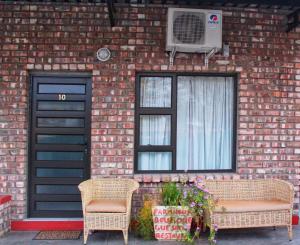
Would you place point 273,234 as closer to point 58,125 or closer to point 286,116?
point 286,116

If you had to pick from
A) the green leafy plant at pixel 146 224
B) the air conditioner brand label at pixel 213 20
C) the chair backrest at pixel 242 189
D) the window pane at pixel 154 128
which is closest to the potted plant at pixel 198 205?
the chair backrest at pixel 242 189

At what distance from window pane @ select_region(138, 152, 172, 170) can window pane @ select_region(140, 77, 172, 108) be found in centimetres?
74

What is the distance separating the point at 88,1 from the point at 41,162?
2453 mm

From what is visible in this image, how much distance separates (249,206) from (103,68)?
2.79 metres

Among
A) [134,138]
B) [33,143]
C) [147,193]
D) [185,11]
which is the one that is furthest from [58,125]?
[185,11]

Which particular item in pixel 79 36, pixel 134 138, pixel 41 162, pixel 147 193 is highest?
pixel 79 36

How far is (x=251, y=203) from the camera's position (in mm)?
5062

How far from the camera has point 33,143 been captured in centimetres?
551

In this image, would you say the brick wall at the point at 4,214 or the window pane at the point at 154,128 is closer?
the brick wall at the point at 4,214

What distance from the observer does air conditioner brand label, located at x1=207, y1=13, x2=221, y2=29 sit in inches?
203

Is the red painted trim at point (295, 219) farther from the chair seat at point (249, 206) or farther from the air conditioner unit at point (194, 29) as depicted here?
the air conditioner unit at point (194, 29)

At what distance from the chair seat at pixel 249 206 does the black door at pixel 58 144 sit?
6.65 ft

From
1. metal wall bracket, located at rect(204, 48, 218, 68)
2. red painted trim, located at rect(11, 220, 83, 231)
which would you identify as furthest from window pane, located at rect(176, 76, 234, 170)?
red painted trim, located at rect(11, 220, 83, 231)

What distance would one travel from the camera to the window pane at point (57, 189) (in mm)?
5531
